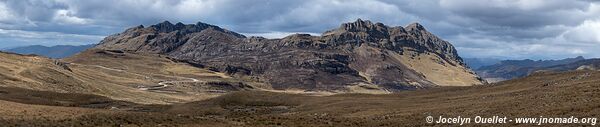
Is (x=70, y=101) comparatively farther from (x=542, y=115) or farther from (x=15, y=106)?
(x=542, y=115)

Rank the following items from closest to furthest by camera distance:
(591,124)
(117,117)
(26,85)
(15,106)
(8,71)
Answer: (591,124)
(117,117)
(15,106)
(26,85)
(8,71)

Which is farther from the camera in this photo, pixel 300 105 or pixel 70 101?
pixel 70 101

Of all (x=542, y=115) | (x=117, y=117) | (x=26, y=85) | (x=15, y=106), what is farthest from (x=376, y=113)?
A: (x=26, y=85)

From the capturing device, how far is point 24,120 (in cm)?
4825

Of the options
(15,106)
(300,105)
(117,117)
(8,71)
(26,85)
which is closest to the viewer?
(117,117)

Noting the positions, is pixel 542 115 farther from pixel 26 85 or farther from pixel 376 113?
pixel 26 85

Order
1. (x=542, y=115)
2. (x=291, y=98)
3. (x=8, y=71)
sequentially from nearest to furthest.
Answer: (x=542, y=115)
(x=291, y=98)
(x=8, y=71)

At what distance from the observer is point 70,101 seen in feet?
405

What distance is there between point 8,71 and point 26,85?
22.1 meters

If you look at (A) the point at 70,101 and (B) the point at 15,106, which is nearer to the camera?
(B) the point at 15,106

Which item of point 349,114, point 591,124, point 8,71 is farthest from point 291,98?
point 8,71

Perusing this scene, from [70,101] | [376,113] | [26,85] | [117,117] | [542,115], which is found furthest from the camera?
[26,85]

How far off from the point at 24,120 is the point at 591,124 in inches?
1615

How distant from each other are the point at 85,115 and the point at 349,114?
34.6 m
